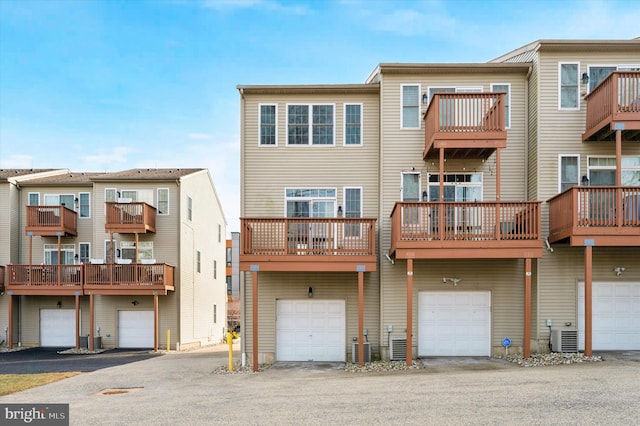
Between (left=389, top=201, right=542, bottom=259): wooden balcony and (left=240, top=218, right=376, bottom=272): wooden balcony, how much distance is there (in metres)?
1.04

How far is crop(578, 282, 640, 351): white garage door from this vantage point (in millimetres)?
14781

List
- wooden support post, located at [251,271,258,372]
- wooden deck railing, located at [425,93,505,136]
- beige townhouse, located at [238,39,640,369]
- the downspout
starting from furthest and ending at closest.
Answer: the downspout, wooden support post, located at [251,271,258,372], wooden deck railing, located at [425,93,505,136], beige townhouse, located at [238,39,640,369]

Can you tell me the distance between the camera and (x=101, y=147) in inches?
1246

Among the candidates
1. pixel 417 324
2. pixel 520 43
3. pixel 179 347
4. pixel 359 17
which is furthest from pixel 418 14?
pixel 179 347

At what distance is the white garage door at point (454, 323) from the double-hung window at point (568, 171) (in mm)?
3996

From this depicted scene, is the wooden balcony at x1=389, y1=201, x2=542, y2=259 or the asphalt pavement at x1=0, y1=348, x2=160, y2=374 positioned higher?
the wooden balcony at x1=389, y1=201, x2=542, y2=259

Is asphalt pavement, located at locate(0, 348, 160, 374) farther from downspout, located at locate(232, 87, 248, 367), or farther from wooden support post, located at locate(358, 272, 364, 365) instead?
wooden support post, located at locate(358, 272, 364, 365)

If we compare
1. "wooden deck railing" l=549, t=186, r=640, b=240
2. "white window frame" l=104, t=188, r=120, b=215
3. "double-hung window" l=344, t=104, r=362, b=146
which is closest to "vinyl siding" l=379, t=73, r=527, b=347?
"double-hung window" l=344, t=104, r=362, b=146

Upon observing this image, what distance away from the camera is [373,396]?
10086 mm

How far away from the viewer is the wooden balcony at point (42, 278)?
23859mm

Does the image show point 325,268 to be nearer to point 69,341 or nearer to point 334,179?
point 334,179

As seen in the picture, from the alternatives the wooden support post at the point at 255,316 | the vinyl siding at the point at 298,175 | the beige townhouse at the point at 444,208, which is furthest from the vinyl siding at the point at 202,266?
the wooden support post at the point at 255,316

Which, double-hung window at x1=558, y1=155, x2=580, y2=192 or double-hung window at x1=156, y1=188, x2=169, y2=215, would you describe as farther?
double-hung window at x1=156, y1=188, x2=169, y2=215

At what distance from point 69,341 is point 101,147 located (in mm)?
12296
